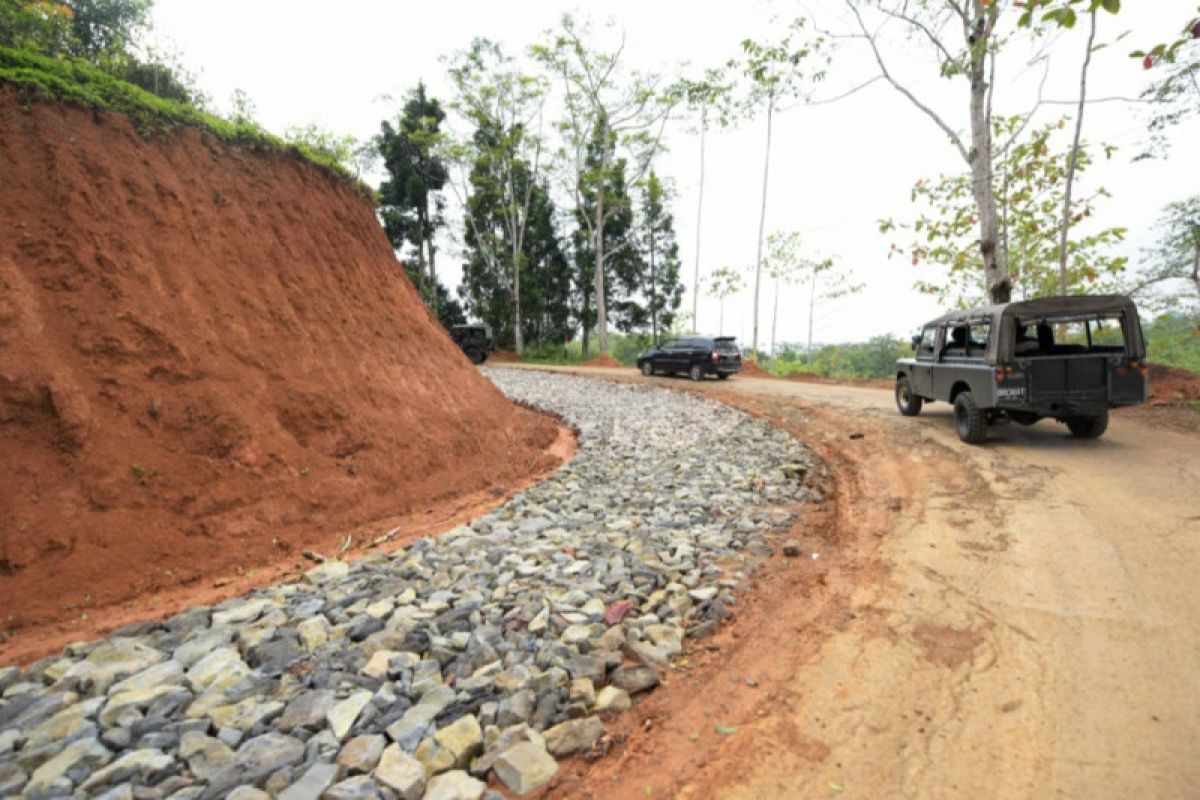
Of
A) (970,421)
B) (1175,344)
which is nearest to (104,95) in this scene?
(970,421)

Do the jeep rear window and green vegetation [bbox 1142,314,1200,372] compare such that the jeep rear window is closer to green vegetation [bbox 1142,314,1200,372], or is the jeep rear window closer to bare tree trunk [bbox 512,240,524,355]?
green vegetation [bbox 1142,314,1200,372]

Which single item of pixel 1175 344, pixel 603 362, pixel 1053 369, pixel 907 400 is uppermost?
pixel 1175 344

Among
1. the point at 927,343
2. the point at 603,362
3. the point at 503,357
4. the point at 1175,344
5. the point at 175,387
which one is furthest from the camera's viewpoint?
the point at 503,357

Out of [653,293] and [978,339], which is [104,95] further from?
[653,293]

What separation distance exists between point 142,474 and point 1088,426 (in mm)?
11682

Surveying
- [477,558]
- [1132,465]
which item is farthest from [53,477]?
[1132,465]

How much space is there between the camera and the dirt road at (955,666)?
2332mm

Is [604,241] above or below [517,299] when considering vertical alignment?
above

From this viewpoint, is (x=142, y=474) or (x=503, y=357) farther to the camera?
(x=503, y=357)

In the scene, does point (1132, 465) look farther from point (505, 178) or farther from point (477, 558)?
point (505, 178)

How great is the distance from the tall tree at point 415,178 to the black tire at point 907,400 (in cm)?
2709

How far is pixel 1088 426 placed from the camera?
26.0 ft

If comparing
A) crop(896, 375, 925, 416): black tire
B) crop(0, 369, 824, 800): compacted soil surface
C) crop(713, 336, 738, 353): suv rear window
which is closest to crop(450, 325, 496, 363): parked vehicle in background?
crop(713, 336, 738, 353): suv rear window

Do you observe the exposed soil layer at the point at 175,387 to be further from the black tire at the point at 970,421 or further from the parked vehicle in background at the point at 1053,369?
the parked vehicle in background at the point at 1053,369
